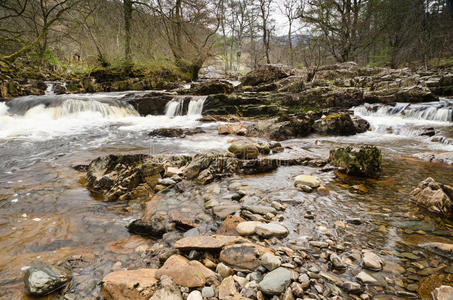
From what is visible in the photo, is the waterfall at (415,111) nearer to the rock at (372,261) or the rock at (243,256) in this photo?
the rock at (372,261)

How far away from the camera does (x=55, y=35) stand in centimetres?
1384

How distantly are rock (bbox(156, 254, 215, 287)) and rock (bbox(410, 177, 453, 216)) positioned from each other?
223 centimetres

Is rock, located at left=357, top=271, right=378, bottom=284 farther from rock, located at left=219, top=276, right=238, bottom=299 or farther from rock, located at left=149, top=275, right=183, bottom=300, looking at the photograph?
rock, located at left=149, top=275, right=183, bottom=300

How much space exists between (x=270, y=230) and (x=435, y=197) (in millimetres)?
1734

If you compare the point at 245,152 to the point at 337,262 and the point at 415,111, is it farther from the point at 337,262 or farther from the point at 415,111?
the point at 415,111

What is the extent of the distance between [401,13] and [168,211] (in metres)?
23.9

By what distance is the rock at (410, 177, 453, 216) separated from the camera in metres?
2.06

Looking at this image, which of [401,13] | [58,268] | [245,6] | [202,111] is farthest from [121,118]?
[245,6]

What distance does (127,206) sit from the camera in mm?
2602

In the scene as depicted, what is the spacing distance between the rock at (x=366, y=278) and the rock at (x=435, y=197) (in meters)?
1.35

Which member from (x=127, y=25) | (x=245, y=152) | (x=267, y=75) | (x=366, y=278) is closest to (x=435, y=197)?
(x=366, y=278)

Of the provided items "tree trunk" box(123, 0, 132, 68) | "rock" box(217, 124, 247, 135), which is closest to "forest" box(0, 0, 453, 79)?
"tree trunk" box(123, 0, 132, 68)

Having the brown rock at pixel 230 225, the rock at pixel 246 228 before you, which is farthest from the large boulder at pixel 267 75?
the rock at pixel 246 228

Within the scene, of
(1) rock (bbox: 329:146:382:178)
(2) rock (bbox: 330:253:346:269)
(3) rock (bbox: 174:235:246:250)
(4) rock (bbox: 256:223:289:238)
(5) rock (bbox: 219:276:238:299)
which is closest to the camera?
(5) rock (bbox: 219:276:238:299)
